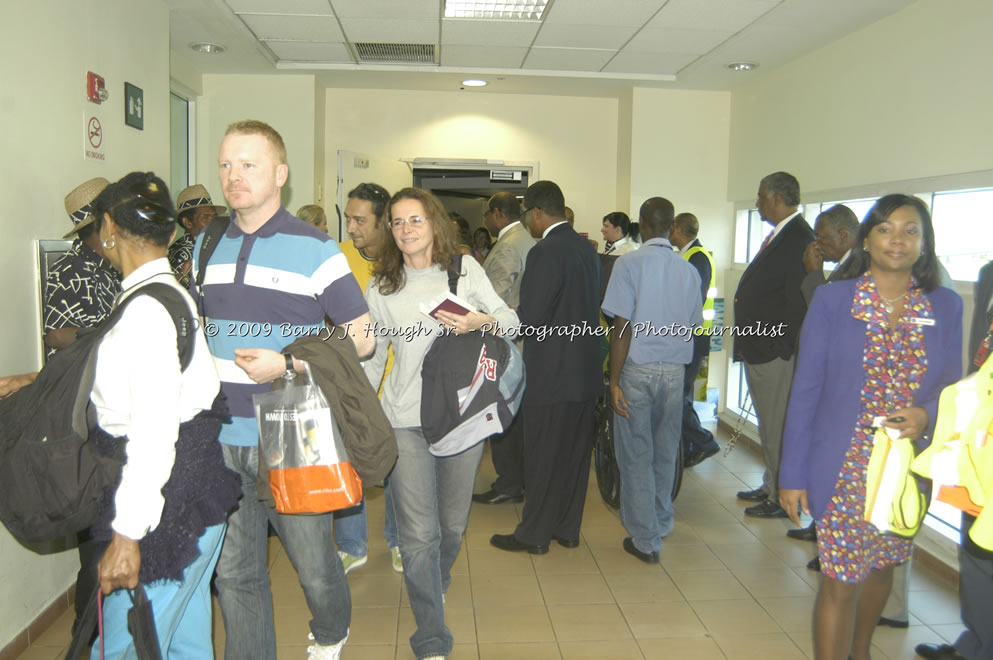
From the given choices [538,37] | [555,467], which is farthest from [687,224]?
[555,467]

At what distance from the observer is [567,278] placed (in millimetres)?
3543

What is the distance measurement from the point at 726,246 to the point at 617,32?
2.59 metres

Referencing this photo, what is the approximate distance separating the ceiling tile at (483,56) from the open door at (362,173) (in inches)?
46.7

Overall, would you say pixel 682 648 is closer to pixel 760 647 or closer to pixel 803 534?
pixel 760 647

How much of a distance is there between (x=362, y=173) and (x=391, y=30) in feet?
6.16

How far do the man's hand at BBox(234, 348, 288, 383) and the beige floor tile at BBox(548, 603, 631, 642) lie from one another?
1672 millimetres

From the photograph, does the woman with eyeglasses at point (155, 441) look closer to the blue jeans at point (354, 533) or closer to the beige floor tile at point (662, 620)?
the blue jeans at point (354, 533)

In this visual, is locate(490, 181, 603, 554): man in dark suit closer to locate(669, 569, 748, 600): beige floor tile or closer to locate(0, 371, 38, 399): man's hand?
locate(669, 569, 748, 600): beige floor tile

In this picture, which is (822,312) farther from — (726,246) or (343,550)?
(726,246)

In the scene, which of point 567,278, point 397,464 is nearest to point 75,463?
point 397,464

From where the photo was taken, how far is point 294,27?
515 centimetres

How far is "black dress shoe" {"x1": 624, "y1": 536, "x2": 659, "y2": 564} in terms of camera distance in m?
3.66

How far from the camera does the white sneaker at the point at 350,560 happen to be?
11.5ft

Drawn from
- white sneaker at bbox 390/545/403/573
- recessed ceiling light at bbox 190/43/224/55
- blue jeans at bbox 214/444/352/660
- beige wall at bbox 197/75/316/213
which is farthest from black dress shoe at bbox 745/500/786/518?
recessed ceiling light at bbox 190/43/224/55
